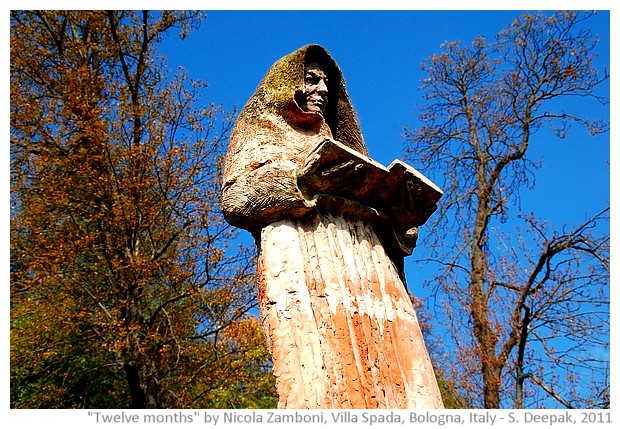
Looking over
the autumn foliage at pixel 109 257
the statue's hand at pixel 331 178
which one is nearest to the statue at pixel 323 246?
the statue's hand at pixel 331 178

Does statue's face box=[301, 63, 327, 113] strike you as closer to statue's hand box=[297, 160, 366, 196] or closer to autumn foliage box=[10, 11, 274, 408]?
statue's hand box=[297, 160, 366, 196]

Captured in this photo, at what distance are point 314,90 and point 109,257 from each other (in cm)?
845

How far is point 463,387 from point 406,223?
9.27 metres

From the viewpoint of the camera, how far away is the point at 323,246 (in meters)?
4.05

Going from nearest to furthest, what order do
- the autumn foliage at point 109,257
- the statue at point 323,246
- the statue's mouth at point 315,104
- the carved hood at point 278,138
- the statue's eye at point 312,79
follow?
the statue at point 323,246, the carved hood at point 278,138, the statue's mouth at point 315,104, the statue's eye at point 312,79, the autumn foliage at point 109,257

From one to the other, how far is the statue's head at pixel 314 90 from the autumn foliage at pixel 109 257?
23.7 feet

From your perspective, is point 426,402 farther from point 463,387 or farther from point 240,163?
point 463,387

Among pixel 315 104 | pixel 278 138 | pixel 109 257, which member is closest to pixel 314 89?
pixel 315 104

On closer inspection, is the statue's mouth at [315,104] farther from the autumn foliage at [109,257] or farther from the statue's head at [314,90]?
the autumn foliage at [109,257]

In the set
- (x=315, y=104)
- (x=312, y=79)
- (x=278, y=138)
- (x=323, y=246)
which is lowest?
(x=323, y=246)

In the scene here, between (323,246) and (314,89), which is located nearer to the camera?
(323,246)

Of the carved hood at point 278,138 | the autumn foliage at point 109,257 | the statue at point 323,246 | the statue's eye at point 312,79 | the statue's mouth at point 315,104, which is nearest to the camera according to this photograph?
the statue at point 323,246

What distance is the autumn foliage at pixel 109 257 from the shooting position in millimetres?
12023

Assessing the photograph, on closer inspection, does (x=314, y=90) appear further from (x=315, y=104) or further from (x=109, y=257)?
(x=109, y=257)
